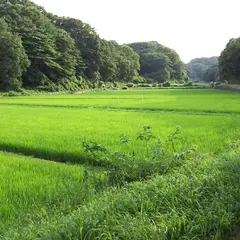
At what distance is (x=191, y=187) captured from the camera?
3.93 metres

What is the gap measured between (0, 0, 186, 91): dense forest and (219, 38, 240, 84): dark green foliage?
78.6 ft

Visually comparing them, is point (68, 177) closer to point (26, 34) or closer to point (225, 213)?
point (225, 213)

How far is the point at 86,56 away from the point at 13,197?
5950 centimetres

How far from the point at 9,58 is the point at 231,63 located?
3248cm

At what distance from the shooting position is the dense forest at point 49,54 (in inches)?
1389

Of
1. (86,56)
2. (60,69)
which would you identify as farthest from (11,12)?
(86,56)

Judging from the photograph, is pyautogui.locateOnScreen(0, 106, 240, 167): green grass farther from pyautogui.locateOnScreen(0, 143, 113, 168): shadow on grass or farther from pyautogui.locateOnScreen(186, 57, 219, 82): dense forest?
pyautogui.locateOnScreen(186, 57, 219, 82): dense forest

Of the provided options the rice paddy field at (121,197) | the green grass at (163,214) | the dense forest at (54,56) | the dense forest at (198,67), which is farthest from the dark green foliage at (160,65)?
the green grass at (163,214)

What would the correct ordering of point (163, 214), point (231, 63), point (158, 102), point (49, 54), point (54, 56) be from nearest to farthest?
point (163, 214)
point (158, 102)
point (49, 54)
point (231, 63)
point (54, 56)

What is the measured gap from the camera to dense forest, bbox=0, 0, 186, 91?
35.3 meters

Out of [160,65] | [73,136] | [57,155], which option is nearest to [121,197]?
[57,155]

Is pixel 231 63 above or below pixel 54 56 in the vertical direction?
below

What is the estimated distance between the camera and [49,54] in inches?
1853

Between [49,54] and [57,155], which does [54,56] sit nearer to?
[49,54]
